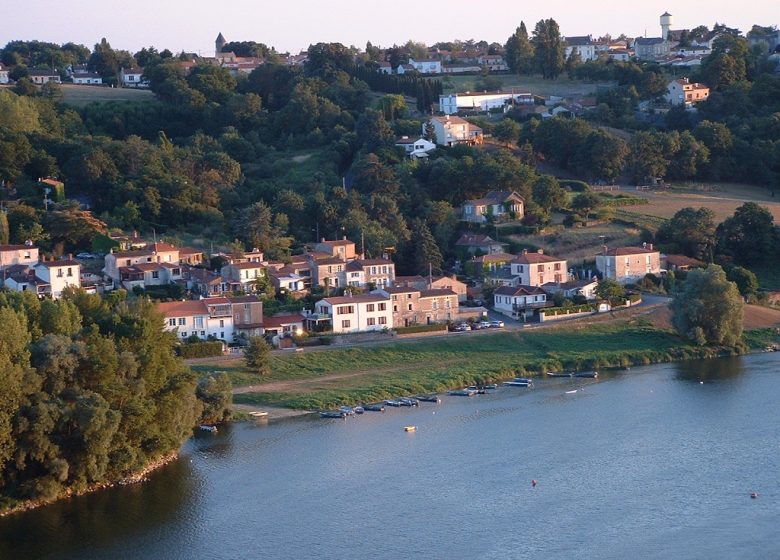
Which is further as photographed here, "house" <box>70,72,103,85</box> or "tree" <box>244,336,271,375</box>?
"house" <box>70,72,103,85</box>

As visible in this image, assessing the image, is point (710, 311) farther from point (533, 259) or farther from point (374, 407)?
point (374, 407)

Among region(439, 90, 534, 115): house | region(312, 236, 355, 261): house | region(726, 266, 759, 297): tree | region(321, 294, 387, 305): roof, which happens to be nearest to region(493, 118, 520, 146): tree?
region(439, 90, 534, 115): house

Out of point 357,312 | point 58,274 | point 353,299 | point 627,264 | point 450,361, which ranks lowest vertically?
point 450,361

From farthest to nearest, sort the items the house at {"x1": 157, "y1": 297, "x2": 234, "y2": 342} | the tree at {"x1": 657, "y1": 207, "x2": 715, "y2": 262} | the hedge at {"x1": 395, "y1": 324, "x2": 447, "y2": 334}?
the tree at {"x1": 657, "y1": 207, "x2": 715, "y2": 262} → the hedge at {"x1": 395, "y1": 324, "x2": 447, "y2": 334} → the house at {"x1": 157, "y1": 297, "x2": 234, "y2": 342}

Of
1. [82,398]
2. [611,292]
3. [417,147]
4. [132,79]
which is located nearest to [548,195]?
[417,147]

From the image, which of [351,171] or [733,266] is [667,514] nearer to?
[733,266]

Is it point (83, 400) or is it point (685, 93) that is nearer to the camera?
point (83, 400)

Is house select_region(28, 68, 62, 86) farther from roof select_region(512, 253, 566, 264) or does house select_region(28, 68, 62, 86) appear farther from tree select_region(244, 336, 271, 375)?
tree select_region(244, 336, 271, 375)
